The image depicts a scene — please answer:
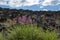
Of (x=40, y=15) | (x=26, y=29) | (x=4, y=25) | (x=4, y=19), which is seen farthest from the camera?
(x=40, y=15)

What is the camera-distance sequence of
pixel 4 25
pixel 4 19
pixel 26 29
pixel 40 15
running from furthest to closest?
1. pixel 40 15
2. pixel 4 19
3. pixel 4 25
4. pixel 26 29

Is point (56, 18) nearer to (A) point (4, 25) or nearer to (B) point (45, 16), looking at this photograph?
(B) point (45, 16)

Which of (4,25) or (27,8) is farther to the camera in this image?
(27,8)

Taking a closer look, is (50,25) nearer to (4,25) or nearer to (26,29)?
(4,25)

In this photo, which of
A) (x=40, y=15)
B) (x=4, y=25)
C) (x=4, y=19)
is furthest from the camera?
(x=40, y=15)

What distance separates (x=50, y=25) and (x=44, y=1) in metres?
0.82

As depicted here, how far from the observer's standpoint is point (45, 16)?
272 inches

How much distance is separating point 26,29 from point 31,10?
2.19 m

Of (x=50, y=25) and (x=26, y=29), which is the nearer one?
(x=26, y=29)

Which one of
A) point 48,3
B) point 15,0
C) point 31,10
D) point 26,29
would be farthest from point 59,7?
point 26,29

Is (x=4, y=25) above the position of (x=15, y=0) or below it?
below

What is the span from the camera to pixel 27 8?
6.66 meters

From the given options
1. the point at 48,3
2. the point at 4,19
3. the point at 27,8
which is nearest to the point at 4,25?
the point at 4,19

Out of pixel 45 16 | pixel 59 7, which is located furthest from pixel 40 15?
pixel 59 7
